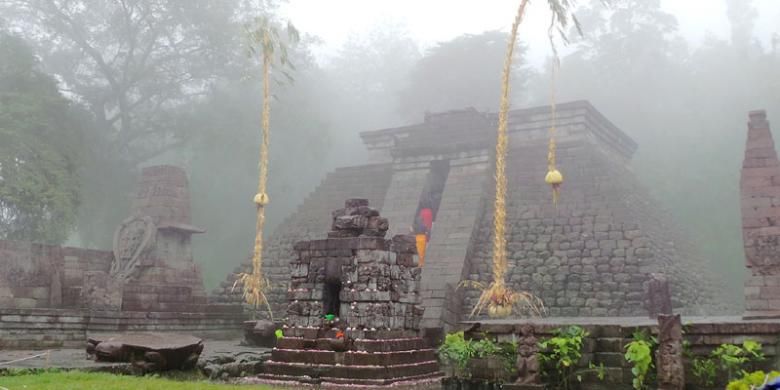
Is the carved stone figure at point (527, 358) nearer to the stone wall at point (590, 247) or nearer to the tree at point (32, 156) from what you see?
the stone wall at point (590, 247)

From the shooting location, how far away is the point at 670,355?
250 inches

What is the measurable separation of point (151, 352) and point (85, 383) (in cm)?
198

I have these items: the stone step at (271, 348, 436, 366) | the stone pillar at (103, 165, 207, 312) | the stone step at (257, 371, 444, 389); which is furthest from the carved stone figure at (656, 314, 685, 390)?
the stone pillar at (103, 165, 207, 312)

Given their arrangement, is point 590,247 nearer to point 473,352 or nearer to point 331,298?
point 331,298

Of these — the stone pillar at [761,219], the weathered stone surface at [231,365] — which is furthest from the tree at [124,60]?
the stone pillar at [761,219]

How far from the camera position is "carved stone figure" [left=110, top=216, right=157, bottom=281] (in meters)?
16.8

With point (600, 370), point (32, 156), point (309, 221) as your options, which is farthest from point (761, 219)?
point (32, 156)

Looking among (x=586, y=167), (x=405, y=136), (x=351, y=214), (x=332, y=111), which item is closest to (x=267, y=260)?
(x=405, y=136)

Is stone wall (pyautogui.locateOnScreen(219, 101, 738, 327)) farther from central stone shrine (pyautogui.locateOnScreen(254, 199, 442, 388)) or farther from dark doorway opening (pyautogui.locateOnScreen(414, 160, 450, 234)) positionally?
central stone shrine (pyautogui.locateOnScreen(254, 199, 442, 388))

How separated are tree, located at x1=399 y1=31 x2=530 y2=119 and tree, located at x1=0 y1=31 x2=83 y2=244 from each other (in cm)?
1828

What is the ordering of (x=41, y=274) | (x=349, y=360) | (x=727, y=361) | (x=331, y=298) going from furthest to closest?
1. (x=41, y=274)
2. (x=331, y=298)
3. (x=349, y=360)
4. (x=727, y=361)

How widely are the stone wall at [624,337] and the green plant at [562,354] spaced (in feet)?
0.28

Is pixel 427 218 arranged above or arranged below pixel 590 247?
above

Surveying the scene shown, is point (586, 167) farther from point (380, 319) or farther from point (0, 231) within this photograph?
point (0, 231)
